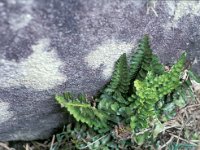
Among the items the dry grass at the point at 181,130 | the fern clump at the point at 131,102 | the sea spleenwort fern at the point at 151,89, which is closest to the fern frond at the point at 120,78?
the fern clump at the point at 131,102

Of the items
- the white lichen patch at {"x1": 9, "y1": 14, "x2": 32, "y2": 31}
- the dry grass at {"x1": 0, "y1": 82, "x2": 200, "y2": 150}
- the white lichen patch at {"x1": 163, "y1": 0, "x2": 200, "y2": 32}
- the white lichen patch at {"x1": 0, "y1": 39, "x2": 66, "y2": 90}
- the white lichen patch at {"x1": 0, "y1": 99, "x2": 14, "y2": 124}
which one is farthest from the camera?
the dry grass at {"x1": 0, "y1": 82, "x2": 200, "y2": 150}

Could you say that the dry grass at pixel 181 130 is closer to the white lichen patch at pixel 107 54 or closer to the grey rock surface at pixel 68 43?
the grey rock surface at pixel 68 43

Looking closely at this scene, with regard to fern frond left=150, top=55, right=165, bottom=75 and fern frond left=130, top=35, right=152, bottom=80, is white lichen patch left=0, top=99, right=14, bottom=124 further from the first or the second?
fern frond left=150, top=55, right=165, bottom=75

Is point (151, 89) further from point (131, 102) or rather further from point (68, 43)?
point (68, 43)

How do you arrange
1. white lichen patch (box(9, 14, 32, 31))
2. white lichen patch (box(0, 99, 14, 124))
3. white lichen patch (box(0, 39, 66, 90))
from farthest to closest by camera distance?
white lichen patch (box(0, 99, 14, 124)) < white lichen patch (box(0, 39, 66, 90)) < white lichen patch (box(9, 14, 32, 31))

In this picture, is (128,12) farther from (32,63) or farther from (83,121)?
(83,121)

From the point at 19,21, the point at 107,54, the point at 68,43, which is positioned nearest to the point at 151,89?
the point at 107,54

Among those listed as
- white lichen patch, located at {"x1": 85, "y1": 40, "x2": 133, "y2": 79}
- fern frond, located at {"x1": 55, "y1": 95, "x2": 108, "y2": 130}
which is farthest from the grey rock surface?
fern frond, located at {"x1": 55, "y1": 95, "x2": 108, "y2": 130}
